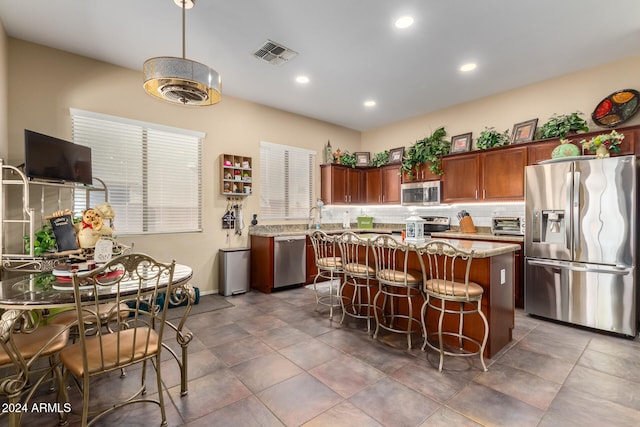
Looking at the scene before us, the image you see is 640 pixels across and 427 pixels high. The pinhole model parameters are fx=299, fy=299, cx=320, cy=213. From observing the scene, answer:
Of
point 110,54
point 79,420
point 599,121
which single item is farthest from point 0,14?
point 599,121

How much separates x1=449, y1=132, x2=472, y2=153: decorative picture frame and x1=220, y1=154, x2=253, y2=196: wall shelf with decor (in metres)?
3.44

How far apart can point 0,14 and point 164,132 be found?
177cm

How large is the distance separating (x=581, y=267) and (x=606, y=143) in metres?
1.47

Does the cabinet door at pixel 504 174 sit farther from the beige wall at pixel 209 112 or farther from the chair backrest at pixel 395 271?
the chair backrest at pixel 395 271

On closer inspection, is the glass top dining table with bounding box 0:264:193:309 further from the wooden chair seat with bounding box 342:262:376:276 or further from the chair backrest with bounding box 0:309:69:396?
the wooden chair seat with bounding box 342:262:376:276

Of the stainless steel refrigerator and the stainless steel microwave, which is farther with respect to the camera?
Result: the stainless steel microwave

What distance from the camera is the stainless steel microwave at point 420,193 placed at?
518 centimetres

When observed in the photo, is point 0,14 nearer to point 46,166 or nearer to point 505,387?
point 46,166

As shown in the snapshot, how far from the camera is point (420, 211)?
19.0 ft

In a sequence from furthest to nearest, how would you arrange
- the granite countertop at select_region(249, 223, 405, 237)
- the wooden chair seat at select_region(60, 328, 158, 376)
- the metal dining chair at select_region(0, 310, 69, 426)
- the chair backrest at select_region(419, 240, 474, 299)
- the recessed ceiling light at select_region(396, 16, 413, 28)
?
the granite countertop at select_region(249, 223, 405, 237), the recessed ceiling light at select_region(396, 16, 413, 28), the chair backrest at select_region(419, 240, 474, 299), the wooden chair seat at select_region(60, 328, 158, 376), the metal dining chair at select_region(0, 310, 69, 426)

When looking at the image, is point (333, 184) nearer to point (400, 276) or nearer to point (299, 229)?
point (299, 229)

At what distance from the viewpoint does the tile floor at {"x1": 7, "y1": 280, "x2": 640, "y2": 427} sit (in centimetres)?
186

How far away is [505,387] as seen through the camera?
2154 millimetres

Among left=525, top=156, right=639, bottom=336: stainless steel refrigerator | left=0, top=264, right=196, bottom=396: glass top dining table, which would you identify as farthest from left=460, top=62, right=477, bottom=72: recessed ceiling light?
left=0, top=264, right=196, bottom=396: glass top dining table
